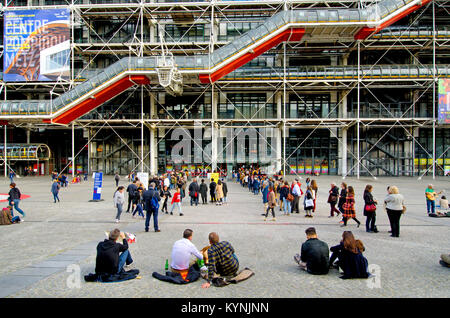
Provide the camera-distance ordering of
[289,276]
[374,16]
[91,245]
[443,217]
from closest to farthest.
→ [289,276] → [91,245] → [443,217] → [374,16]

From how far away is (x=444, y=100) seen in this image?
1017 inches

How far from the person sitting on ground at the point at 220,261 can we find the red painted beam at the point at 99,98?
22.2 meters

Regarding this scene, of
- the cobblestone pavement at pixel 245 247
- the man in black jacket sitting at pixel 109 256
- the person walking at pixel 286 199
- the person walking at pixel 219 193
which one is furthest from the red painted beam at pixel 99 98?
the man in black jacket sitting at pixel 109 256

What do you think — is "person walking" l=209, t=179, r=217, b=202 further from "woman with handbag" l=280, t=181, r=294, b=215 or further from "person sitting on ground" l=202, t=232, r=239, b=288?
"person sitting on ground" l=202, t=232, r=239, b=288

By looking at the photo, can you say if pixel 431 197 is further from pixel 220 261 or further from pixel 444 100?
pixel 444 100

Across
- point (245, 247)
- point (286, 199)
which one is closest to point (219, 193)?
point (286, 199)

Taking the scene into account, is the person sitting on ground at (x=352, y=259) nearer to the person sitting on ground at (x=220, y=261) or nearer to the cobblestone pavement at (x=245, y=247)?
the cobblestone pavement at (x=245, y=247)

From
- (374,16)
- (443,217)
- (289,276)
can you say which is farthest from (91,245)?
(374,16)

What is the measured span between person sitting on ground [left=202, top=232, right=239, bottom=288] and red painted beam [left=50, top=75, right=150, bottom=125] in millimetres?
22228

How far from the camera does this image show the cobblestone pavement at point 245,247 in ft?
16.4

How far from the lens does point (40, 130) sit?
34.4 metres
